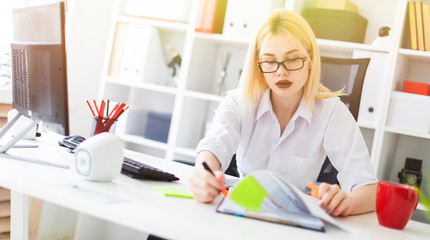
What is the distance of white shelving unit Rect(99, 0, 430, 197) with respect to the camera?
105 inches

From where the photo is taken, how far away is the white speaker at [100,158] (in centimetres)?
115

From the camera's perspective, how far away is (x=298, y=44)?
63.3 inches

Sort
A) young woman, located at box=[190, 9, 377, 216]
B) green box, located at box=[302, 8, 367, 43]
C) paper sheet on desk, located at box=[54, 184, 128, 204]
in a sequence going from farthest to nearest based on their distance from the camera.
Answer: green box, located at box=[302, 8, 367, 43], young woman, located at box=[190, 9, 377, 216], paper sheet on desk, located at box=[54, 184, 128, 204]

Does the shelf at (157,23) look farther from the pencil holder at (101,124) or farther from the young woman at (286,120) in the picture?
the pencil holder at (101,124)

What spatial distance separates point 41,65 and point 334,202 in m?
0.86

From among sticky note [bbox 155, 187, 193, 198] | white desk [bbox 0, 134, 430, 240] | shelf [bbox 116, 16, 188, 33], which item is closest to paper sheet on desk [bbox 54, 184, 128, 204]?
white desk [bbox 0, 134, 430, 240]

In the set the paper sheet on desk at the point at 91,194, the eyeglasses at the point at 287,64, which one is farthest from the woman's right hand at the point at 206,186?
the eyeglasses at the point at 287,64

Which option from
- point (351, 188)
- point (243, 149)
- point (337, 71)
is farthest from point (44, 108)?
point (337, 71)

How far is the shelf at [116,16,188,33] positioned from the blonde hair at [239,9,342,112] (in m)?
1.54

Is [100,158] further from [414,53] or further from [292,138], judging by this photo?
[414,53]

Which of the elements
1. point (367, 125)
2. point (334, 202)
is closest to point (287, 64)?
point (334, 202)

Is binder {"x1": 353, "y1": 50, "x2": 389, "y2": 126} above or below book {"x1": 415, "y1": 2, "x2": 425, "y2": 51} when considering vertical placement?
below

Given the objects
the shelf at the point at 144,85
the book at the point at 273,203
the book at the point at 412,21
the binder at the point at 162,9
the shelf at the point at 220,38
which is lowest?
the book at the point at 273,203

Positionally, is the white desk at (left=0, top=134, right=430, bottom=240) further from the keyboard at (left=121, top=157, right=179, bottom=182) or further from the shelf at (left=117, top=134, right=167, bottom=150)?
the shelf at (left=117, top=134, right=167, bottom=150)
